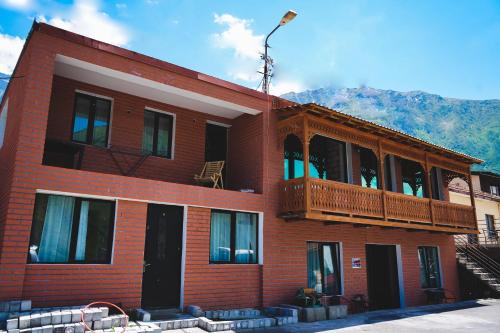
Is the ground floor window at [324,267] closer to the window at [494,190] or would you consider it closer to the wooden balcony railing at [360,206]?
the wooden balcony railing at [360,206]

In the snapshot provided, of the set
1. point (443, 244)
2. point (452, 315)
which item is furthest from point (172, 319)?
point (443, 244)

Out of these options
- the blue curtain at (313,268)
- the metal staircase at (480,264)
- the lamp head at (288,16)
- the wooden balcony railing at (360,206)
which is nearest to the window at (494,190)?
the metal staircase at (480,264)

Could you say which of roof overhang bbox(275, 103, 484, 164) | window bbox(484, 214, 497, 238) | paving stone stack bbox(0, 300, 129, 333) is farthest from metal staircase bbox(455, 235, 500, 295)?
paving stone stack bbox(0, 300, 129, 333)

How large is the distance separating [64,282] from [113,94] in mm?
5498

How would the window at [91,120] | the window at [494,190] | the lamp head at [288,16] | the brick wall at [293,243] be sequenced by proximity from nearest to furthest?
the window at [91,120] → the brick wall at [293,243] → the lamp head at [288,16] → the window at [494,190]

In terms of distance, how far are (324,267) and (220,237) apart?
14.0 feet

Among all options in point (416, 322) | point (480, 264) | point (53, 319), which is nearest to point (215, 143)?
point (53, 319)

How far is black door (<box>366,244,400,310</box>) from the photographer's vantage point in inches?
606

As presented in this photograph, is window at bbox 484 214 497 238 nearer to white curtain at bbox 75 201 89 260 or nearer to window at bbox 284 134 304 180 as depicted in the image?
window at bbox 284 134 304 180

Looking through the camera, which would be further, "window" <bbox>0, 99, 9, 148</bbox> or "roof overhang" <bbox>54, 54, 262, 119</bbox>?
"window" <bbox>0, 99, 9, 148</bbox>

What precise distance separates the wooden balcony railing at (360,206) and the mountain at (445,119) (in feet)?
215

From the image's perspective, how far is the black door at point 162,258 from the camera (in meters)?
9.92

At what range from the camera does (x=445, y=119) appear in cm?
12825

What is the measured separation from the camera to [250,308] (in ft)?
36.2
